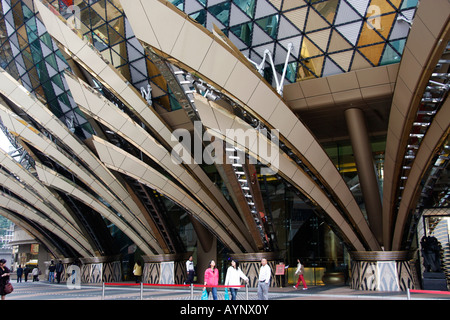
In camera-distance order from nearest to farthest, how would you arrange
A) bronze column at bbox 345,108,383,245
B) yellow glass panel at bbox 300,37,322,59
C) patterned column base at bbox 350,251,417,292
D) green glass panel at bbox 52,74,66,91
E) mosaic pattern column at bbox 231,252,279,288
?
yellow glass panel at bbox 300,37,322,59
patterned column base at bbox 350,251,417,292
bronze column at bbox 345,108,383,245
mosaic pattern column at bbox 231,252,279,288
green glass panel at bbox 52,74,66,91

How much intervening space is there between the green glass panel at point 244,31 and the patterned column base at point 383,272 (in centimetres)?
1180

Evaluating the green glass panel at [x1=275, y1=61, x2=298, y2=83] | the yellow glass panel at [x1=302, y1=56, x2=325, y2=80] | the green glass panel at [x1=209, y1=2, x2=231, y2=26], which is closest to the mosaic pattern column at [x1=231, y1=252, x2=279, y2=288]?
the green glass panel at [x1=275, y1=61, x2=298, y2=83]

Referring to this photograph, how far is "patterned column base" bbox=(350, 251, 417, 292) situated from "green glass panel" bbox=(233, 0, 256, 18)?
12694mm

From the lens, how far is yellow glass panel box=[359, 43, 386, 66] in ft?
63.1

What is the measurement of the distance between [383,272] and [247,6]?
1390 centimetres

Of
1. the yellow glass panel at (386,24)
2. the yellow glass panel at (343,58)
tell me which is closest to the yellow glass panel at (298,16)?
the yellow glass panel at (343,58)

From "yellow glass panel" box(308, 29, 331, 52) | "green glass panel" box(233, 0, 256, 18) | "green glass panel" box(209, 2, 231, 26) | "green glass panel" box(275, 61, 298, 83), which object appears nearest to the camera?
"yellow glass panel" box(308, 29, 331, 52)

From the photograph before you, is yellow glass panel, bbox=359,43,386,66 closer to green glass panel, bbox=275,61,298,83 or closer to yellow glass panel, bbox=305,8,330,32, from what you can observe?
yellow glass panel, bbox=305,8,330,32

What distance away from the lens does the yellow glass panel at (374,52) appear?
19233 millimetres

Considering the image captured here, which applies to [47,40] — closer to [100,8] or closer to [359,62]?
[100,8]

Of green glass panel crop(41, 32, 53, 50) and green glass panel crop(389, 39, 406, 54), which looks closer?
green glass panel crop(389, 39, 406, 54)

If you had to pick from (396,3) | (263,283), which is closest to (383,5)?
(396,3)

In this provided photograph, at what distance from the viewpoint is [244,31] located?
2080cm

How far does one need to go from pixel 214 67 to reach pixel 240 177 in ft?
22.6
